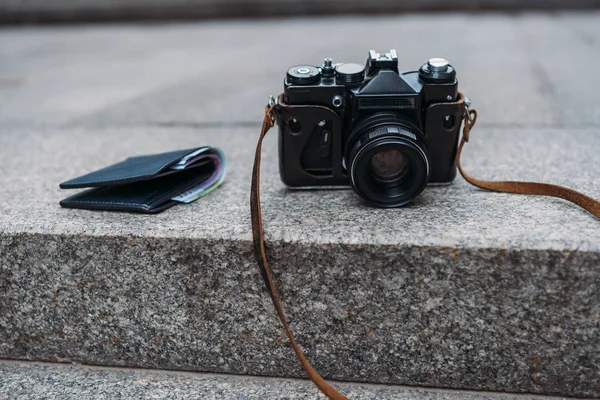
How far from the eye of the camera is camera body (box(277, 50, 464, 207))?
98 cm

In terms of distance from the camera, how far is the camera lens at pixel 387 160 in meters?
0.93

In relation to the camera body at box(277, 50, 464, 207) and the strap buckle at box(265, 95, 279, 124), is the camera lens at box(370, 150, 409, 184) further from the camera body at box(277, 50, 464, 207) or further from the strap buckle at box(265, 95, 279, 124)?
the strap buckle at box(265, 95, 279, 124)

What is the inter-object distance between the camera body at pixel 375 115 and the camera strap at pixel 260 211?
34 mm

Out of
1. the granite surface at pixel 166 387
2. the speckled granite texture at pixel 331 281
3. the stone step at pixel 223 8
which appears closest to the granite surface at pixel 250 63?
the stone step at pixel 223 8

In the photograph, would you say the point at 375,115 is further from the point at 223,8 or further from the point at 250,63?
the point at 223,8

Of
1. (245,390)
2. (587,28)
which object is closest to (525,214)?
(245,390)

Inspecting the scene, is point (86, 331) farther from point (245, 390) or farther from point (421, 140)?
point (421, 140)

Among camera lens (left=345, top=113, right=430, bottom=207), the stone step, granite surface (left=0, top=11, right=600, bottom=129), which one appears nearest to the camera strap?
camera lens (left=345, top=113, right=430, bottom=207)

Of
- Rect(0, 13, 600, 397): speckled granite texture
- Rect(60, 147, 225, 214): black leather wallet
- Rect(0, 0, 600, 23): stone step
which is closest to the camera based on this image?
Rect(0, 13, 600, 397): speckled granite texture

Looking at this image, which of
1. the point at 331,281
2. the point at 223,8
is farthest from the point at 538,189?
the point at 223,8

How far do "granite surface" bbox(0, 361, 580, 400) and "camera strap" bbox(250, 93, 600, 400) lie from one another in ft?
0.29

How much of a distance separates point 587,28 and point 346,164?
2264 mm

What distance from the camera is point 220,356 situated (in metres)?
1.05

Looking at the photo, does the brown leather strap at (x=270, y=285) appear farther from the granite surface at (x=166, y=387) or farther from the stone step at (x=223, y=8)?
the stone step at (x=223, y=8)
